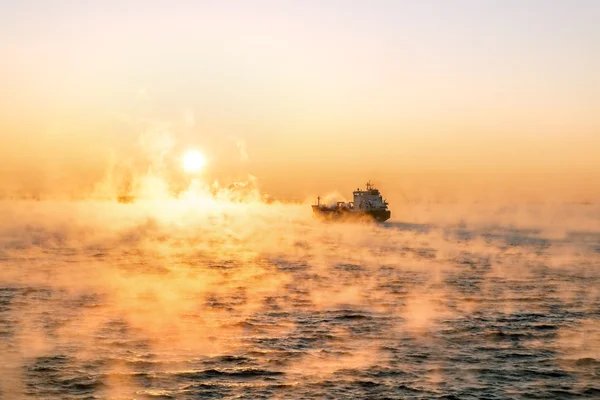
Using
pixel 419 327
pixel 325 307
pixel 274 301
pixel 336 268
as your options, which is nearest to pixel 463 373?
pixel 419 327

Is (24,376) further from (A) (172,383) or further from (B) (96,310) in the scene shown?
(B) (96,310)

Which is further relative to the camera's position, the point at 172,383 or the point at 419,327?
the point at 419,327

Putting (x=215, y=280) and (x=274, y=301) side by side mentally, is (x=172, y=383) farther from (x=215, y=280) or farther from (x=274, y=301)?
(x=215, y=280)

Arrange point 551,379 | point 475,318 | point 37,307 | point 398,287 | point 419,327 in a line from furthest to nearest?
point 398,287 → point 37,307 → point 475,318 → point 419,327 → point 551,379

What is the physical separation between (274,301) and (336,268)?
3707cm

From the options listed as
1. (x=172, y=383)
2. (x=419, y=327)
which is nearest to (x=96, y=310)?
(x=172, y=383)

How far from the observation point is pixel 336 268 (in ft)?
310

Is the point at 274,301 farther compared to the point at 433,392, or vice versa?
the point at 274,301

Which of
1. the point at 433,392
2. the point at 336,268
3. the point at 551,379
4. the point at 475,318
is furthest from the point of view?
the point at 336,268

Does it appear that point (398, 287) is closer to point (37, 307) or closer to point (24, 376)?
point (37, 307)

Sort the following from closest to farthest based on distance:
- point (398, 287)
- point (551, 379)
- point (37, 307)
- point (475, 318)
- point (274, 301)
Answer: point (551, 379) → point (475, 318) → point (37, 307) → point (274, 301) → point (398, 287)

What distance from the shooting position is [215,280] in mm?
77750

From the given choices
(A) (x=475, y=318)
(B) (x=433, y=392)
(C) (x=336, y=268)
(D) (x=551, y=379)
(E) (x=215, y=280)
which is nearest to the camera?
(B) (x=433, y=392)

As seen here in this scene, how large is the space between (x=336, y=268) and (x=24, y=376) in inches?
2618
